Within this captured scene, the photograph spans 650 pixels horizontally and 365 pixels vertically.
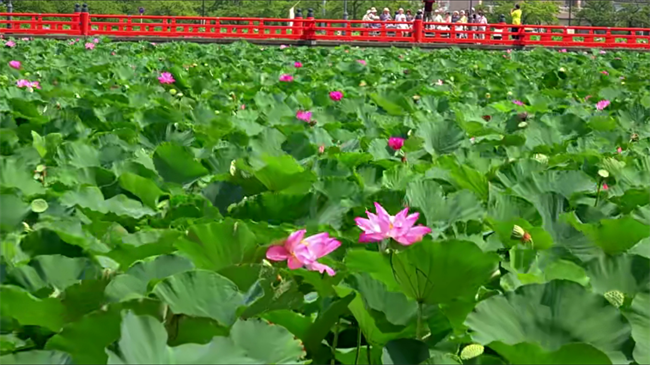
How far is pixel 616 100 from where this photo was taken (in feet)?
15.0

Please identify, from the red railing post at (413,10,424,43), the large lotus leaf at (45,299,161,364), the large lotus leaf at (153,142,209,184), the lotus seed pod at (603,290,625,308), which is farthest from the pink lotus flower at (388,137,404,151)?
the red railing post at (413,10,424,43)

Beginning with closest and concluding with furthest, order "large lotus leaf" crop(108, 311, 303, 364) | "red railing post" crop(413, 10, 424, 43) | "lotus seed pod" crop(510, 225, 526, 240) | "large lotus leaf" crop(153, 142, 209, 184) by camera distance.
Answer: "large lotus leaf" crop(108, 311, 303, 364) < "lotus seed pod" crop(510, 225, 526, 240) < "large lotus leaf" crop(153, 142, 209, 184) < "red railing post" crop(413, 10, 424, 43)

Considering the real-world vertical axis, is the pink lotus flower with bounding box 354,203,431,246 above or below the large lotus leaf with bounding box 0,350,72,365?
above

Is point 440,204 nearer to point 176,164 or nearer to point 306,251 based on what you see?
point 306,251

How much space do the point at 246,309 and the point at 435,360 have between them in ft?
0.81

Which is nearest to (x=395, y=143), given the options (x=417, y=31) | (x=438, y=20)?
(x=417, y=31)

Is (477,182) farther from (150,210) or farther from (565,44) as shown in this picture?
(565,44)

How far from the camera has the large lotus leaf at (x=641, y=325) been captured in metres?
1.00

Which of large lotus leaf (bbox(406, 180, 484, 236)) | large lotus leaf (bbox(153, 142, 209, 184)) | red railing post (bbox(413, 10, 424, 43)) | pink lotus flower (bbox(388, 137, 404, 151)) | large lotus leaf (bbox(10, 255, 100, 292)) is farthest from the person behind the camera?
red railing post (bbox(413, 10, 424, 43))

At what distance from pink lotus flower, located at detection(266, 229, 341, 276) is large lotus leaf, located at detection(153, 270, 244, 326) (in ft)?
0.54

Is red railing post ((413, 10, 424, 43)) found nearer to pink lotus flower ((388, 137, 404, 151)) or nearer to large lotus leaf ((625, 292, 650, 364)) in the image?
pink lotus flower ((388, 137, 404, 151))

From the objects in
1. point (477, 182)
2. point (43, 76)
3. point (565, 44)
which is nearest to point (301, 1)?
point (565, 44)

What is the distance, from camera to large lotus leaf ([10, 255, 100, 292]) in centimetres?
118

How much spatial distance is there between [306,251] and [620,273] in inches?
17.6
